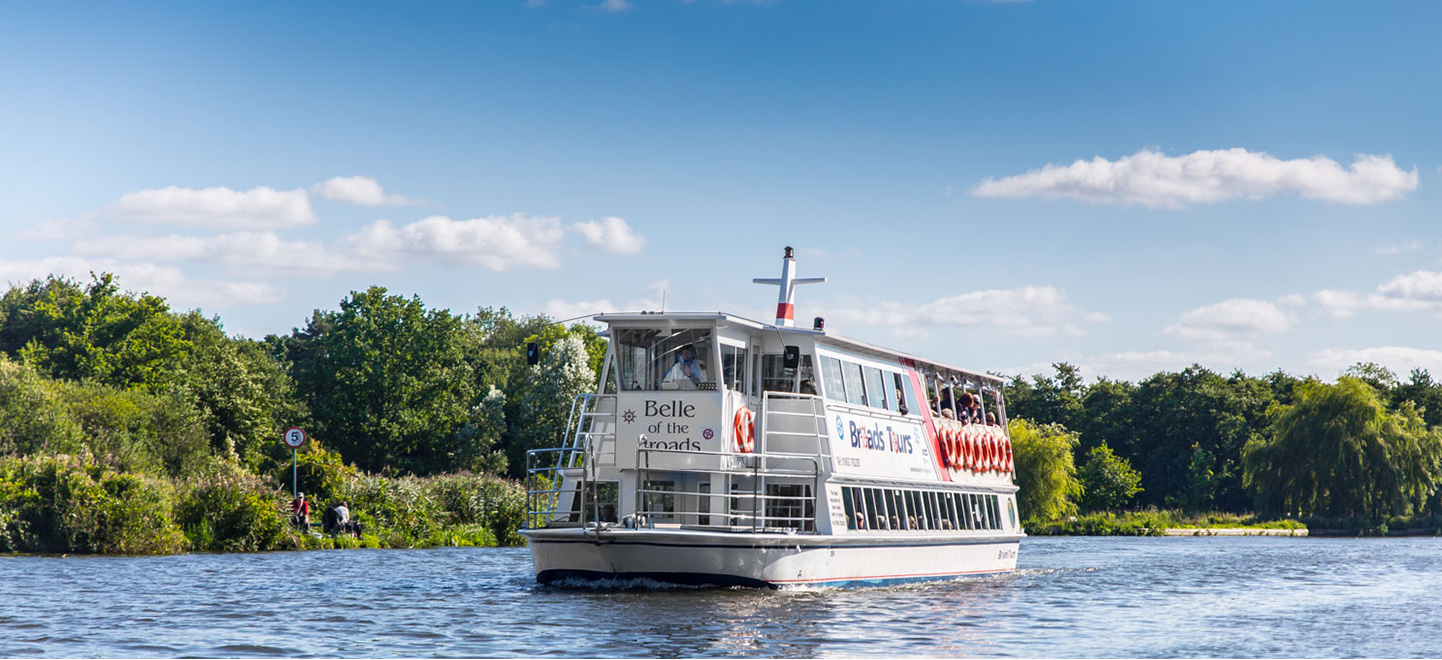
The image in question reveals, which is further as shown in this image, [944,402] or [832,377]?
[944,402]

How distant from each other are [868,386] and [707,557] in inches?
285

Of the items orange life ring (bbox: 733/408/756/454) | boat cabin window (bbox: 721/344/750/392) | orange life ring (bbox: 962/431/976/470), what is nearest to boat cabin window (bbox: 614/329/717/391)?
boat cabin window (bbox: 721/344/750/392)

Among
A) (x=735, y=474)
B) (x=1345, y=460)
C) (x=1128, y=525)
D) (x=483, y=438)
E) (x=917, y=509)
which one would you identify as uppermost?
(x=483, y=438)

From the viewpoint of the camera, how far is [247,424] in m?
62.4

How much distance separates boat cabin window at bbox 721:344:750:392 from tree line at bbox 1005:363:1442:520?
49.1 m

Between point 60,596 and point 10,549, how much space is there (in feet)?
41.8

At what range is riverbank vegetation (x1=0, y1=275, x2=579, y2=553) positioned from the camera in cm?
3628

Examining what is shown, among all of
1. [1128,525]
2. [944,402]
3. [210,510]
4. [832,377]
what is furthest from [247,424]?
[1128,525]

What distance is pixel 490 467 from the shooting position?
72812mm

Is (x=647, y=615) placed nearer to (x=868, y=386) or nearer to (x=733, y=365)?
(x=733, y=365)

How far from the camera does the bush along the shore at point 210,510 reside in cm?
3512

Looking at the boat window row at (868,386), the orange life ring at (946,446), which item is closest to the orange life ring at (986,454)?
the orange life ring at (946,446)

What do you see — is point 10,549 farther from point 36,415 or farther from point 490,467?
point 490,467

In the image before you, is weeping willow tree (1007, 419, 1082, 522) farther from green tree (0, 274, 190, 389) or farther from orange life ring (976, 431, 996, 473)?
green tree (0, 274, 190, 389)
